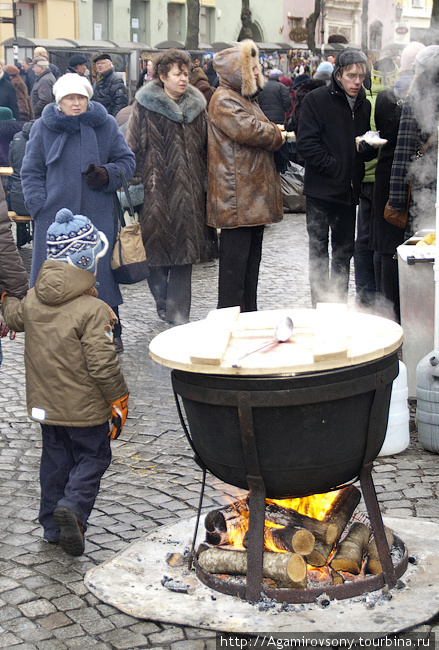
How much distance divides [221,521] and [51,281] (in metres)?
1.24

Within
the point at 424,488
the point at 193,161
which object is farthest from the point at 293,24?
the point at 424,488

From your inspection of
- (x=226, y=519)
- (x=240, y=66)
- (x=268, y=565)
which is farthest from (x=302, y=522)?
(x=240, y=66)

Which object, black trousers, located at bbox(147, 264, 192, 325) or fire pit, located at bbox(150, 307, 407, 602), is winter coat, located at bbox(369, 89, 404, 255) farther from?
fire pit, located at bbox(150, 307, 407, 602)

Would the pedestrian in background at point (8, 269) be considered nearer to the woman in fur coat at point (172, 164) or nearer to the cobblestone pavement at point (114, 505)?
the cobblestone pavement at point (114, 505)

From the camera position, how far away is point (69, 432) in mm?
3910

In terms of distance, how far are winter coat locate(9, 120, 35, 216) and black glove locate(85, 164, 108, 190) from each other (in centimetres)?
404

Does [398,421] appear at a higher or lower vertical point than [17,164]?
lower

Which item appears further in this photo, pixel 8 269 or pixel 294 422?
pixel 8 269

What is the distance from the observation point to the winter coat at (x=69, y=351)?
12.4 feet

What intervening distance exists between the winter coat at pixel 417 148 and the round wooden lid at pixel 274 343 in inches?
91.6

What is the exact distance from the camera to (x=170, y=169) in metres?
7.38

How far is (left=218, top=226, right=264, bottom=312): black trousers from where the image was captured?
7055mm

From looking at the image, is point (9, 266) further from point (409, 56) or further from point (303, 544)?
point (409, 56)

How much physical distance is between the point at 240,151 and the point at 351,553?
412 centimetres
